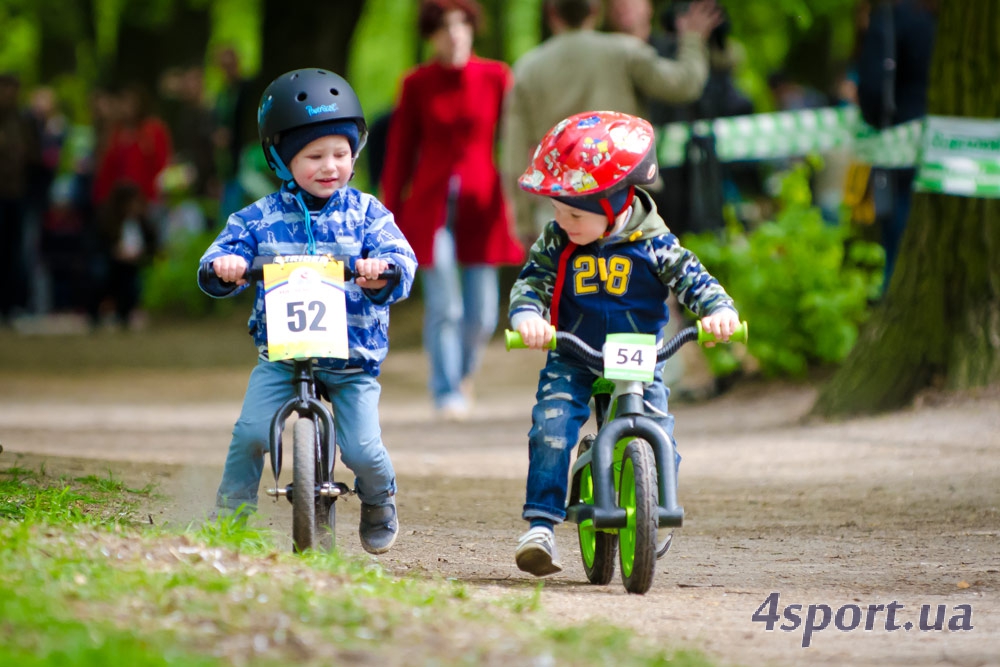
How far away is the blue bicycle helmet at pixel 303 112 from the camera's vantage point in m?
5.36

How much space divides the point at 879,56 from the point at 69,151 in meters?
14.6

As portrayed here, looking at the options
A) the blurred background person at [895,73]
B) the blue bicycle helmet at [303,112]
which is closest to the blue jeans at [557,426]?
the blue bicycle helmet at [303,112]

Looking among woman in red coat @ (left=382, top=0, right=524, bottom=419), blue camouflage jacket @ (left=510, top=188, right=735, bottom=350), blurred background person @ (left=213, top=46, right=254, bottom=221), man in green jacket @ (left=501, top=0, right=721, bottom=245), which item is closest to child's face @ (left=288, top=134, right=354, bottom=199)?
blue camouflage jacket @ (left=510, top=188, right=735, bottom=350)

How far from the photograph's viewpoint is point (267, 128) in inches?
213

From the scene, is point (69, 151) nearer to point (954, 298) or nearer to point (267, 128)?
point (954, 298)

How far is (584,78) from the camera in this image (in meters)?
10.3

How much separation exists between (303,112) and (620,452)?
4.87 ft

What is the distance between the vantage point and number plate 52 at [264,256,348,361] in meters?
5.16

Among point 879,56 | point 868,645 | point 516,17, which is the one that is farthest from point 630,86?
point 516,17

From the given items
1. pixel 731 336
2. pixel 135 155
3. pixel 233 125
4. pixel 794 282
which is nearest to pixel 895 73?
pixel 794 282

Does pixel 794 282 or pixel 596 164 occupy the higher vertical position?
pixel 596 164

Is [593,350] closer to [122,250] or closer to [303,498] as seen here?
[303,498]

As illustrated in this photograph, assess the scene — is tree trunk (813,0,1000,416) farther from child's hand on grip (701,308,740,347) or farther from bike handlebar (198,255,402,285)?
bike handlebar (198,255,402,285)

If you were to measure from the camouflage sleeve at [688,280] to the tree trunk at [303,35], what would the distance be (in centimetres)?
1419
